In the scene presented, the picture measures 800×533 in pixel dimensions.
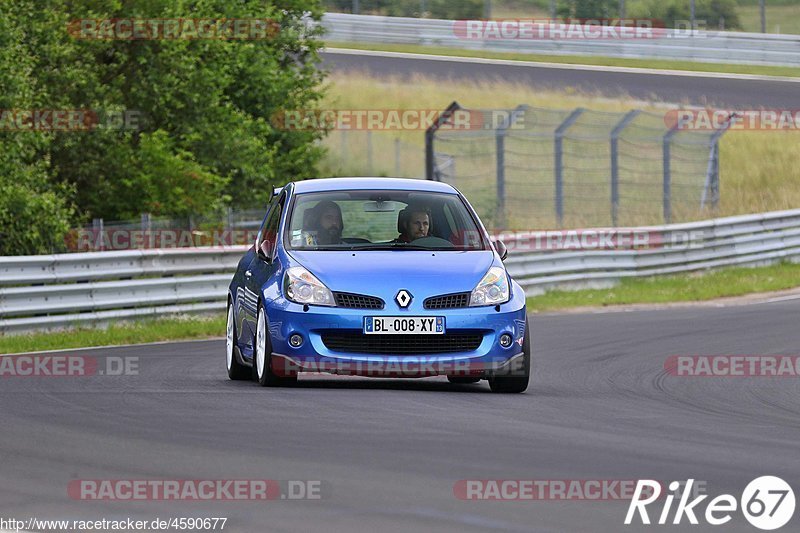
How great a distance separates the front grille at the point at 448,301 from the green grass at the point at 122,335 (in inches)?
247

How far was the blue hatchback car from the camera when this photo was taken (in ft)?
34.8

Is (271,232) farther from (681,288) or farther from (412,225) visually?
(681,288)

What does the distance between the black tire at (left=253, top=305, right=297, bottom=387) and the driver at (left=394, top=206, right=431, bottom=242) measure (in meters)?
1.15

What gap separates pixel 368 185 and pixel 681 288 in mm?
13470

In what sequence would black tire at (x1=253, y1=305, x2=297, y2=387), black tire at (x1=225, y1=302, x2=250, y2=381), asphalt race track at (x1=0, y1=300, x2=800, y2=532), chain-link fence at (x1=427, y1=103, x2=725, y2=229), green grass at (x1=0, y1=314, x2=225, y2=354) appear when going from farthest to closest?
chain-link fence at (x1=427, y1=103, x2=725, y2=229) → green grass at (x1=0, y1=314, x2=225, y2=354) → black tire at (x1=225, y1=302, x2=250, y2=381) → black tire at (x1=253, y1=305, x2=297, y2=387) → asphalt race track at (x1=0, y1=300, x2=800, y2=532)

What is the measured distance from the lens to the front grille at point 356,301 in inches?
418

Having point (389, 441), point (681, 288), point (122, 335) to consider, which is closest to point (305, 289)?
point (389, 441)

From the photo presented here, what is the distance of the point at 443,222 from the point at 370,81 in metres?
33.6

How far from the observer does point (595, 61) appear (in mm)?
47062

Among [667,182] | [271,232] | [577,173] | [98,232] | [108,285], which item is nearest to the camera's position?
[271,232]

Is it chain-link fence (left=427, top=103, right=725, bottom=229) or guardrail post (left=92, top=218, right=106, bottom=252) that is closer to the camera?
guardrail post (left=92, top=218, right=106, bottom=252)

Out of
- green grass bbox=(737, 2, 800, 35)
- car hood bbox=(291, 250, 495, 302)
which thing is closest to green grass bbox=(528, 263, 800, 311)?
car hood bbox=(291, 250, 495, 302)

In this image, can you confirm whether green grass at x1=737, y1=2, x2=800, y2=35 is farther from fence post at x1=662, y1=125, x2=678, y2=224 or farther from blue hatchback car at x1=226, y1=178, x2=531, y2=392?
blue hatchback car at x1=226, y1=178, x2=531, y2=392

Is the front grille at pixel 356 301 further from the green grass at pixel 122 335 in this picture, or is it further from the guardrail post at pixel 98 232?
the guardrail post at pixel 98 232
